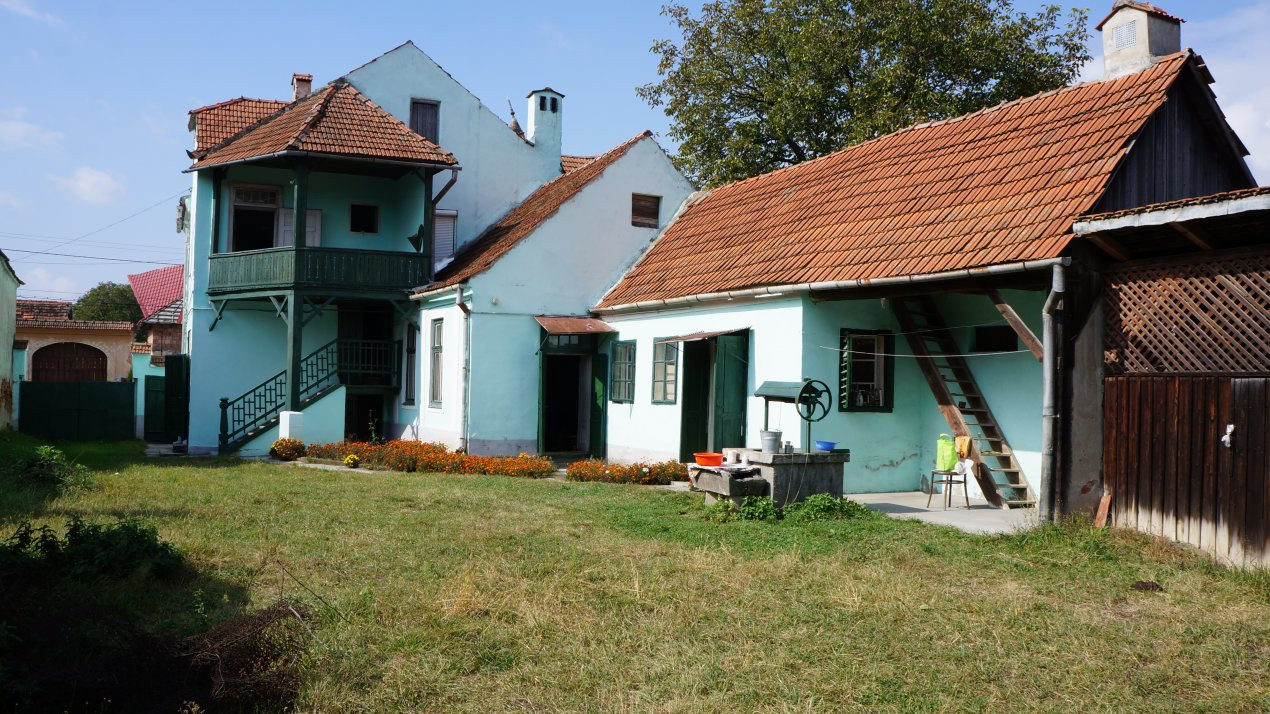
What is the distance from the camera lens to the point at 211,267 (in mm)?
21141

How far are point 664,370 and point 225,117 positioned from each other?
42.4 ft

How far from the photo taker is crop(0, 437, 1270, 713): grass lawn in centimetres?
541

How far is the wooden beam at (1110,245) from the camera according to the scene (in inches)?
394

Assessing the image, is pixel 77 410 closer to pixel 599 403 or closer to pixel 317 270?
pixel 317 270

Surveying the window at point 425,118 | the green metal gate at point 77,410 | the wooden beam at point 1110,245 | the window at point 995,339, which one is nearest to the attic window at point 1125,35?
the window at point 995,339

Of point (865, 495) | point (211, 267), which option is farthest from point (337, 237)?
point (865, 495)

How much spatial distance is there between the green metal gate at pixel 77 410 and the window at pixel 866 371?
60.1ft

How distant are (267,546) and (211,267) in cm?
1397

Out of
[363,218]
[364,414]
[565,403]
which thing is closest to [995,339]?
[565,403]

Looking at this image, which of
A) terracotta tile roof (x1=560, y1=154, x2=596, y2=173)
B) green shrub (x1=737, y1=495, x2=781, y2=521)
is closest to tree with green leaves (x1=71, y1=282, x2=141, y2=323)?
terracotta tile roof (x1=560, y1=154, x2=596, y2=173)

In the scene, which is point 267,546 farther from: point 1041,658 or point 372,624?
point 1041,658

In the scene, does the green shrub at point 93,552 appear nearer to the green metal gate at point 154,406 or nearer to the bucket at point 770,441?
the bucket at point 770,441

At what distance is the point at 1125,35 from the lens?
1334 cm

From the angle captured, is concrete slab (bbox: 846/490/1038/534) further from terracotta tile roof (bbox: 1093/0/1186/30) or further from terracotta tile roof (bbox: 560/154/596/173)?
terracotta tile roof (bbox: 560/154/596/173)
